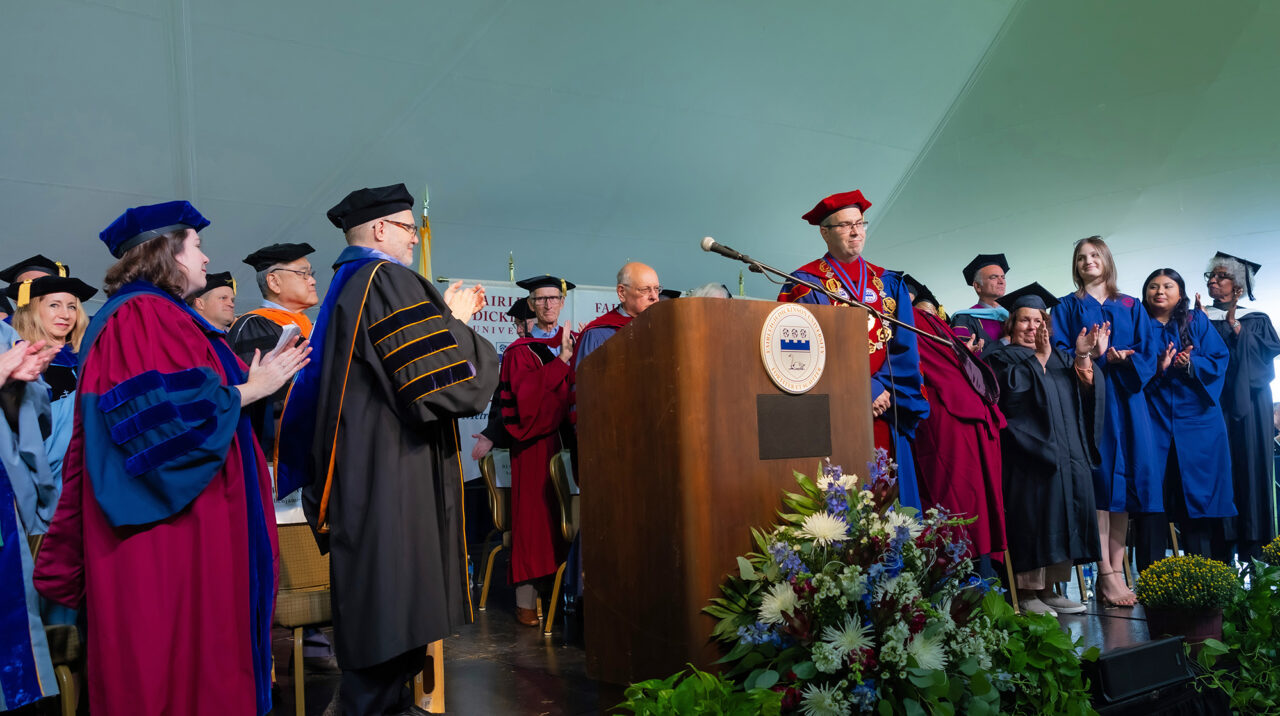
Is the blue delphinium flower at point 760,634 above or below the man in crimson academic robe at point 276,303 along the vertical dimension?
below

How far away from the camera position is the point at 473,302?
2807mm

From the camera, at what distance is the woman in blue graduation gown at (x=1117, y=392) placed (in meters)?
5.09

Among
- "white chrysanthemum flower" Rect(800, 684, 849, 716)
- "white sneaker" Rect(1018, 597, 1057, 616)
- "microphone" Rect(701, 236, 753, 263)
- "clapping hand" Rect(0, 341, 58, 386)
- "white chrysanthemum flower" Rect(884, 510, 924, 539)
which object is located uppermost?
"microphone" Rect(701, 236, 753, 263)

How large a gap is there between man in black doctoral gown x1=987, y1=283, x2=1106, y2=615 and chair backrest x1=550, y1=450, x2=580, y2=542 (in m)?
2.23

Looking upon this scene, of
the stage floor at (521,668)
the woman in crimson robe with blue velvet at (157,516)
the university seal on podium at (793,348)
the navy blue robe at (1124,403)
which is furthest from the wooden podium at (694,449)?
the navy blue robe at (1124,403)

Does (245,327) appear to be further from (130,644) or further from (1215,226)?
(1215,226)

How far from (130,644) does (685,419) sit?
1.42 meters

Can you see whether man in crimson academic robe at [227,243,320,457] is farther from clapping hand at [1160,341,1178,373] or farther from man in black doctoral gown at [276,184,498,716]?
clapping hand at [1160,341,1178,373]

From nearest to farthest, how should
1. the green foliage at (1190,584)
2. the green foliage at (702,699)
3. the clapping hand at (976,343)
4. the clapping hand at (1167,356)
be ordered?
the green foliage at (702,699) < the green foliage at (1190,584) < the clapping hand at (976,343) < the clapping hand at (1167,356)

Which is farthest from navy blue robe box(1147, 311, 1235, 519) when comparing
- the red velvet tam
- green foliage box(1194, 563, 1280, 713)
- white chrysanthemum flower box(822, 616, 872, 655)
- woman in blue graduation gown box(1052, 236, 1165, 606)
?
white chrysanthemum flower box(822, 616, 872, 655)

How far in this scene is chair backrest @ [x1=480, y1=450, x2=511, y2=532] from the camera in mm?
5371

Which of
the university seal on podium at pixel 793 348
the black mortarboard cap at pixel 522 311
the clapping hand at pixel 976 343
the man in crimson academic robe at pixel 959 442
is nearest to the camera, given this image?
the university seal on podium at pixel 793 348

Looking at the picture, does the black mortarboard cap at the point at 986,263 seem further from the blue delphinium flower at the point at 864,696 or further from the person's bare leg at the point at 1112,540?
the blue delphinium flower at the point at 864,696

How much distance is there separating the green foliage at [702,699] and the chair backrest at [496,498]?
350 centimetres
